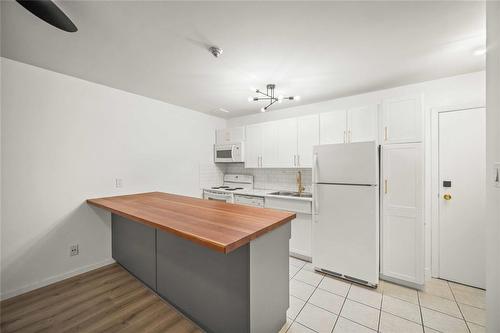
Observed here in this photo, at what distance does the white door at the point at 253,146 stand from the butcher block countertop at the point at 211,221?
1900 millimetres

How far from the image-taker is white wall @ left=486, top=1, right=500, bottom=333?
42.3 inches

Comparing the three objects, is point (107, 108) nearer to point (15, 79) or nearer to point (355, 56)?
point (15, 79)

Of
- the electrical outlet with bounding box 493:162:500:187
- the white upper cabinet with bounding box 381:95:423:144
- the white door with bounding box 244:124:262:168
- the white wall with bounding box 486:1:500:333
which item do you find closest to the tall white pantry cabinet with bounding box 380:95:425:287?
the white upper cabinet with bounding box 381:95:423:144

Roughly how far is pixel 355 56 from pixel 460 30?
2.40 ft

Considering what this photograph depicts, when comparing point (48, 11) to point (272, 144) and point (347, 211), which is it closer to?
point (272, 144)

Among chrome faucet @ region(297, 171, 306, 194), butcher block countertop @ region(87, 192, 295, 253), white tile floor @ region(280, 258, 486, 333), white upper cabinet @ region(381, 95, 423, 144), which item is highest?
white upper cabinet @ region(381, 95, 423, 144)

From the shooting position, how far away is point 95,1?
1318 mm

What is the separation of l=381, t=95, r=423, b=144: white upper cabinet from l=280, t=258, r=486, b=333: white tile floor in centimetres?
170

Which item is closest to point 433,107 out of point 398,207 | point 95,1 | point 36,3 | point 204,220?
point 398,207

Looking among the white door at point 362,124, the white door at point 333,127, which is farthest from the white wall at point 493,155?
the white door at point 333,127

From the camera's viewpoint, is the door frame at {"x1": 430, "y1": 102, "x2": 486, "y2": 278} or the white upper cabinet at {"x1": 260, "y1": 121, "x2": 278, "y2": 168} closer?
the door frame at {"x1": 430, "y1": 102, "x2": 486, "y2": 278}

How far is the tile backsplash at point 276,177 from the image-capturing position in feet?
11.5

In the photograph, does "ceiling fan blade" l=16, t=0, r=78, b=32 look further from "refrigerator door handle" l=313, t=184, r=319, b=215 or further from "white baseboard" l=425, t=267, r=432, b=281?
"white baseboard" l=425, t=267, r=432, b=281

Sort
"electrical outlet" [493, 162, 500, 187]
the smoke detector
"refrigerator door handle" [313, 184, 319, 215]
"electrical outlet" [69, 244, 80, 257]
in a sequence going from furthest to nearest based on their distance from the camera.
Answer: "refrigerator door handle" [313, 184, 319, 215] < "electrical outlet" [69, 244, 80, 257] < the smoke detector < "electrical outlet" [493, 162, 500, 187]
